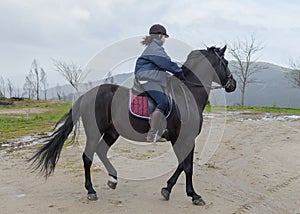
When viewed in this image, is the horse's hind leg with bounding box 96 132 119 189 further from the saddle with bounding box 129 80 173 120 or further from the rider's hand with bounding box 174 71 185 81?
the rider's hand with bounding box 174 71 185 81

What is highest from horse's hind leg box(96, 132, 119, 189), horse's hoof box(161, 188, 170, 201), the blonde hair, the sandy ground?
the blonde hair

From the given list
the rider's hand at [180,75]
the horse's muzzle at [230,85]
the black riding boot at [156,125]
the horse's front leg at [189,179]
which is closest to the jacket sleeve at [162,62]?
the rider's hand at [180,75]

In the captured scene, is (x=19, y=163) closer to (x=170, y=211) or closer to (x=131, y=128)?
(x=131, y=128)

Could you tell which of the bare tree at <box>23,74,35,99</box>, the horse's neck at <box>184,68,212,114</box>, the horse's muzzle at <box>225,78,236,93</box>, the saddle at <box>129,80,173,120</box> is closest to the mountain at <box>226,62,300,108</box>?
the horse's muzzle at <box>225,78,236,93</box>

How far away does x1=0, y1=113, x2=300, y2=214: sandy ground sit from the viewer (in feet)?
15.0

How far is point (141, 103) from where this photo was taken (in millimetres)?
4672

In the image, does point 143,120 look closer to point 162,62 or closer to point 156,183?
point 162,62

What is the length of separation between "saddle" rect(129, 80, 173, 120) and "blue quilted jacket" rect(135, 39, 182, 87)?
18 centimetres

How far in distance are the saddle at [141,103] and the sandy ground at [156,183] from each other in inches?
50.5

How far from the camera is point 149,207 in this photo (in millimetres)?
4547

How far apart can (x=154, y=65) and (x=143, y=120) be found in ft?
2.60

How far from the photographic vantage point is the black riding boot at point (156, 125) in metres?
4.48

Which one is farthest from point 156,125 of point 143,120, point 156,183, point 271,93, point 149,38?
point 271,93

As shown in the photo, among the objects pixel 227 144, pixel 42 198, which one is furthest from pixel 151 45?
pixel 227 144
